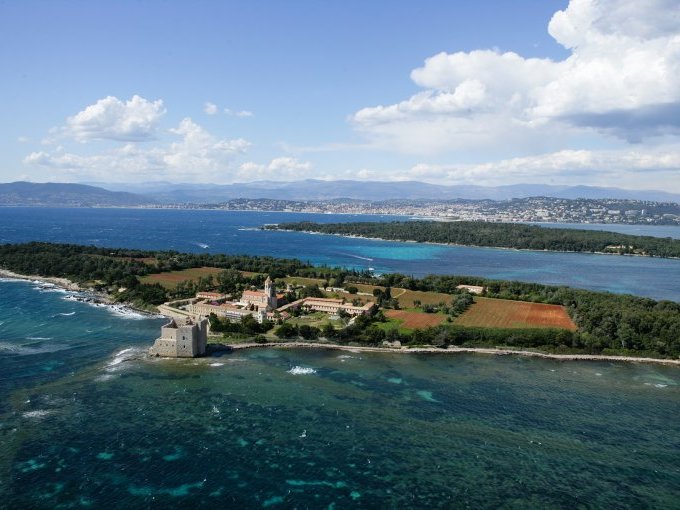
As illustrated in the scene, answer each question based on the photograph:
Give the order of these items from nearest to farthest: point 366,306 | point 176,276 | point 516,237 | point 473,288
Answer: point 366,306, point 473,288, point 176,276, point 516,237

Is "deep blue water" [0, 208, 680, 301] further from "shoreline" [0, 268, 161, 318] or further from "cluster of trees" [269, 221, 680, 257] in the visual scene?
"shoreline" [0, 268, 161, 318]

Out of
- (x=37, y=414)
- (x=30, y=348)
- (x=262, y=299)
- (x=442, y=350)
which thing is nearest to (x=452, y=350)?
(x=442, y=350)

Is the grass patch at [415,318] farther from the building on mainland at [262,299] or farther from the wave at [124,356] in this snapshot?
the wave at [124,356]

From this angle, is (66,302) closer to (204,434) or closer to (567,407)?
(204,434)

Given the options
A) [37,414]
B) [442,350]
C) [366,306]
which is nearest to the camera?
[37,414]

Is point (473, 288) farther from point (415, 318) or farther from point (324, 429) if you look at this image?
point (324, 429)

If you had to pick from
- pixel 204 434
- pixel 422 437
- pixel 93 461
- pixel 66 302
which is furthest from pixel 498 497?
pixel 66 302
